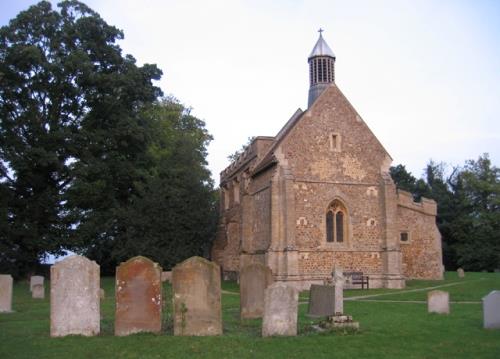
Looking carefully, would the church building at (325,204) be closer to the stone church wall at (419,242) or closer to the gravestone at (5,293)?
the stone church wall at (419,242)

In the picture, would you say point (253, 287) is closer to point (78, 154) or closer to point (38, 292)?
point (38, 292)

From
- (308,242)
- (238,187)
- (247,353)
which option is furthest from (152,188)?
(247,353)

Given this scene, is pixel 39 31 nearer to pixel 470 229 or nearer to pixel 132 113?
pixel 132 113

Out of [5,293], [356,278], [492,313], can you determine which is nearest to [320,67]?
[356,278]

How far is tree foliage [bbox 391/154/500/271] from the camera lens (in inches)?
1806

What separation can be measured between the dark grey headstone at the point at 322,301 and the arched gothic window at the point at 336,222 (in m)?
12.4

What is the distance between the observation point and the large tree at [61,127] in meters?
30.3

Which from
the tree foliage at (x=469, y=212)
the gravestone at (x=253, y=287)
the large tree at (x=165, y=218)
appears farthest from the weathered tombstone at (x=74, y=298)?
the tree foliage at (x=469, y=212)

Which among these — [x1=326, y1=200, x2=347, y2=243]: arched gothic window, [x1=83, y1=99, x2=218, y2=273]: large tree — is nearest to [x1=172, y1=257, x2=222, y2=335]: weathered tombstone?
[x1=326, y1=200, x2=347, y2=243]: arched gothic window

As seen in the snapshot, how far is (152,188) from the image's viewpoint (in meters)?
31.2

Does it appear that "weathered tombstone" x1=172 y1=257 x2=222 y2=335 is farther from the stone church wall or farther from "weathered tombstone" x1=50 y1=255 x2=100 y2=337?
the stone church wall

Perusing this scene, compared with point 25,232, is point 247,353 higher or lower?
lower

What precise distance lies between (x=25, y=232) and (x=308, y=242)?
16.0 metres

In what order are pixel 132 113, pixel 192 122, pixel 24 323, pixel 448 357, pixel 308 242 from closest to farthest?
1. pixel 448 357
2. pixel 24 323
3. pixel 308 242
4. pixel 132 113
5. pixel 192 122
